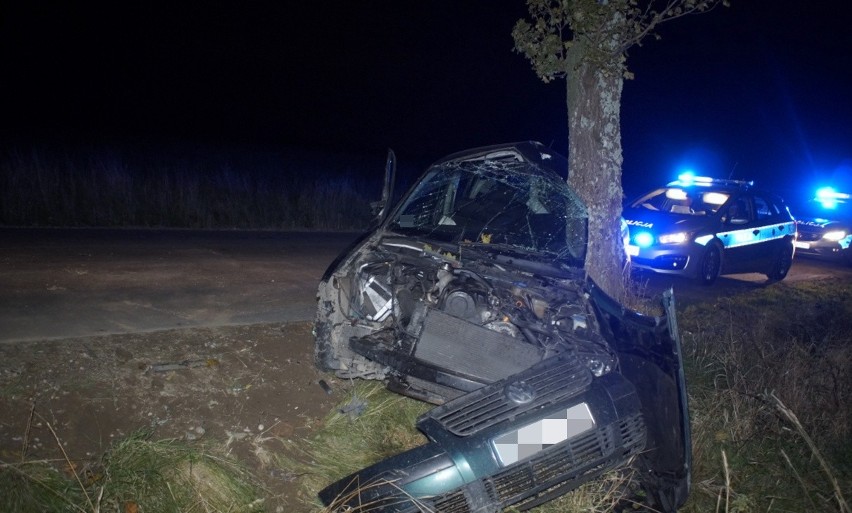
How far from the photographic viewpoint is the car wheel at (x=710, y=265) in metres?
9.41

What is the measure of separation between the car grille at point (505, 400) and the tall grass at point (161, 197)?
8.71 meters

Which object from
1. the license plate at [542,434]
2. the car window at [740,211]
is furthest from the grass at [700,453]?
the car window at [740,211]

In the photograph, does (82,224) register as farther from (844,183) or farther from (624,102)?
(624,102)

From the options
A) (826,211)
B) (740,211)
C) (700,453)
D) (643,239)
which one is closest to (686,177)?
(740,211)

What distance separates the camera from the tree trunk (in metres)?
6.33

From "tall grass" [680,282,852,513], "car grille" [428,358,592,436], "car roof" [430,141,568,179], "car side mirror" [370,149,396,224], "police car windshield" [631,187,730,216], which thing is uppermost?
"car roof" [430,141,568,179]

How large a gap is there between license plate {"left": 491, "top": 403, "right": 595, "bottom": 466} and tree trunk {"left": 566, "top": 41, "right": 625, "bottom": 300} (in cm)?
343

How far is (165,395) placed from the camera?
4020 mm

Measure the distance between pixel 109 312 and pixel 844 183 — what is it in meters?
21.0

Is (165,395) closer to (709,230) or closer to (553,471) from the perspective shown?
(553,471)

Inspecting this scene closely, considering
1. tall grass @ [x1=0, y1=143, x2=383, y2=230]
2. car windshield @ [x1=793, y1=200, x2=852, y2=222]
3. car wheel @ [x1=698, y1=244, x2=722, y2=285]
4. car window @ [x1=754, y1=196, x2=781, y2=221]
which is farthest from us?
car windshield @ [x1=793, y1=200, x2=852, y2=222]

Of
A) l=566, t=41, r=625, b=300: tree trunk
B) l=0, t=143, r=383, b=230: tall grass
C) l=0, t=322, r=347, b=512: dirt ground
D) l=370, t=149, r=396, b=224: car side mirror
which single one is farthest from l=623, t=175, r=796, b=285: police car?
l=0, t=143, r=383, b=230: tall grass

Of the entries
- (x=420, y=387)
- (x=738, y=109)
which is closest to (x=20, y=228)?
(x=420, y=387)

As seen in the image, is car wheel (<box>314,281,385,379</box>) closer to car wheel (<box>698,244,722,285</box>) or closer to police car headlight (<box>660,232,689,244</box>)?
police car headlight (<box>660,232,689,244</box>)
